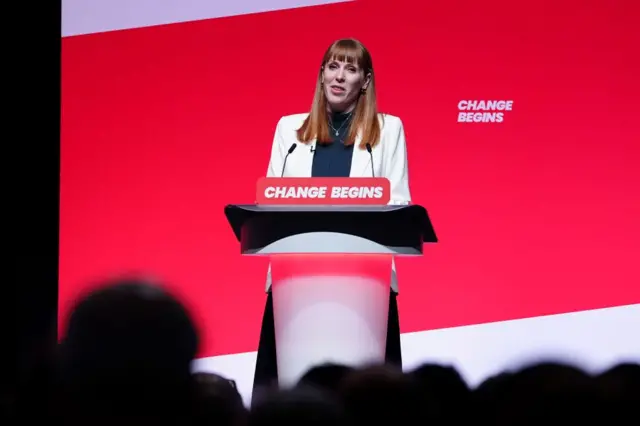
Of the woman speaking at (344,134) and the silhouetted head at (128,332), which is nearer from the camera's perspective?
the silhouetted head at (128,332)

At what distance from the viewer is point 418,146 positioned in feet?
16.7

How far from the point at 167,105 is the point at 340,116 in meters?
1.68

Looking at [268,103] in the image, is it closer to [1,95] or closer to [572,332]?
[1,95]

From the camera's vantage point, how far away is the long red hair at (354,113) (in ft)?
12.4

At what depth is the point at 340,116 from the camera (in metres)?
3.89

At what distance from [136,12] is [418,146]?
162cm

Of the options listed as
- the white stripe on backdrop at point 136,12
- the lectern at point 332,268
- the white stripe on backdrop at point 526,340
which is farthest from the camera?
the white stripe on backdrop at point 136,12

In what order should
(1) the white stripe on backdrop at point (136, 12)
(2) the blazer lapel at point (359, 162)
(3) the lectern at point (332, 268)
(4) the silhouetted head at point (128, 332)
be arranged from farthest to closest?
(1) the white stripe on backdrop at point (136, 12)
(2) the blazer lapel at point (359, 162)
(3) the lectern at point (332, 268)
(4) the silhouetted head at point (128, 332)

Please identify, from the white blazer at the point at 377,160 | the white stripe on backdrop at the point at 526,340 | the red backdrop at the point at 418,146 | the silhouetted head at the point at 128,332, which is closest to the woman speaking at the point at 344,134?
the white blazer at the point at 377,160

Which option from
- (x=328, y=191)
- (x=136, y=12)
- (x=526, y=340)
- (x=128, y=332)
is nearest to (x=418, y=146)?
(x=526, y=340)

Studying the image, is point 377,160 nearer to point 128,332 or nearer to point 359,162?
point 359,162

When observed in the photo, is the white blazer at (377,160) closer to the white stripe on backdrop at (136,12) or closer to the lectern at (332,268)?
the lectern at (332,268)

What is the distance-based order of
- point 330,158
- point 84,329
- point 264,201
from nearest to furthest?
point 84,329
point 264,201
point 330,158

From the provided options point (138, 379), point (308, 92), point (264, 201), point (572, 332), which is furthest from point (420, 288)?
point (138, 379)
